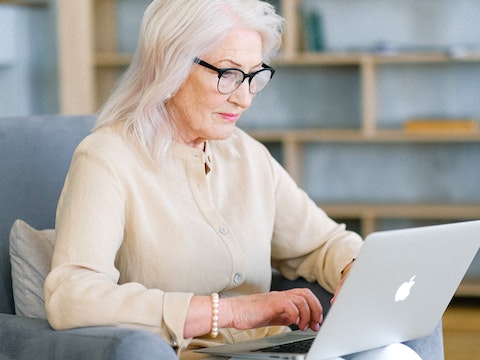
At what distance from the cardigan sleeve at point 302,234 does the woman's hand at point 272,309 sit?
1.21ft

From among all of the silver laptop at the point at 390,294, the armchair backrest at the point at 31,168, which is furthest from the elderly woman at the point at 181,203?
the armchair backrest at the point at 31,168

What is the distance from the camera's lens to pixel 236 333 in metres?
2.09

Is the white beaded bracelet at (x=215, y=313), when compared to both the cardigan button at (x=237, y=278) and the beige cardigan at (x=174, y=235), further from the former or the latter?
the cardigan button at (x=237, y=278)

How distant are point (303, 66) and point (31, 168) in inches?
108

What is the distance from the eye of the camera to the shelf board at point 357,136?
4496mm

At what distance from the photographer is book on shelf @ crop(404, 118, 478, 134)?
447 cm

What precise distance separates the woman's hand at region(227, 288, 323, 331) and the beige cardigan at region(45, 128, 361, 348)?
96mm

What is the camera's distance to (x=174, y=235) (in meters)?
2.00

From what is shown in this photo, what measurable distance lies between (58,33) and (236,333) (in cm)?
294

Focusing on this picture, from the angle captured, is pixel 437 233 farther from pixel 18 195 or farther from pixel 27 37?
pixel 27 37

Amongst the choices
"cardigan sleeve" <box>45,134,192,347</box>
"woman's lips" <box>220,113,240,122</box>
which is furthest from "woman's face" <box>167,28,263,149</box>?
"cardigan sleeve" <box>45,134,192,347</box>

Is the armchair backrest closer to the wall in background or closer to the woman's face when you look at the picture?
the woman's face

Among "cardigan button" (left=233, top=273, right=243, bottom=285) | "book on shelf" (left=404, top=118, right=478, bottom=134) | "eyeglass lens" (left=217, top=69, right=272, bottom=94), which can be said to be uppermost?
"eyeglass lens" (left=217, top=69, right=272, bottom=94)

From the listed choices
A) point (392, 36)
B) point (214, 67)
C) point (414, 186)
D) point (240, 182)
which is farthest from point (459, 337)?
point (214, 67)
